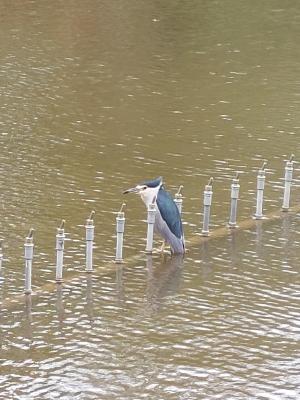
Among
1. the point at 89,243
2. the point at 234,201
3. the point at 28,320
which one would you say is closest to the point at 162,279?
the point at 89,243

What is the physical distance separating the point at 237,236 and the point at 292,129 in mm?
8330

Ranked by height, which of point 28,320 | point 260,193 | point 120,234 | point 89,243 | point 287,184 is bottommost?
point 28,320

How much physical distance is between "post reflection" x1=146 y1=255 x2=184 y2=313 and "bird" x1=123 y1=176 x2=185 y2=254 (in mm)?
298

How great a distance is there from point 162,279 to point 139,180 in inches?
226

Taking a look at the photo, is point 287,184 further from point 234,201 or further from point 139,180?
point 139,180

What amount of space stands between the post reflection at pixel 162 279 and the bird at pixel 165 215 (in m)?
0.30

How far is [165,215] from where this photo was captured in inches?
714

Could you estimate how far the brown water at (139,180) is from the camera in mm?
14359

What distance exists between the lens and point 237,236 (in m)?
19.8

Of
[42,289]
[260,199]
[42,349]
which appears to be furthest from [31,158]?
[42,349]

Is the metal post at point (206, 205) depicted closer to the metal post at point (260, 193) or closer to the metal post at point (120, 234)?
the metal post at point (260, 193)

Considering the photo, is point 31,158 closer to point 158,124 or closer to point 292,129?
point 158,124

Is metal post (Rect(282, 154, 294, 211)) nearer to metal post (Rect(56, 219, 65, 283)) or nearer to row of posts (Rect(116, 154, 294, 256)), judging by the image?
row of posts (Rect(116, 154, 294, 256))

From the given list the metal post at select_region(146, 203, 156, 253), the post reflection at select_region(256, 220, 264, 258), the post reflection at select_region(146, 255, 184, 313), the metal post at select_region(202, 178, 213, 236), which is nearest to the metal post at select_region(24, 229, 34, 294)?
the post reflection at select_region(146, 255, 184, 313)
